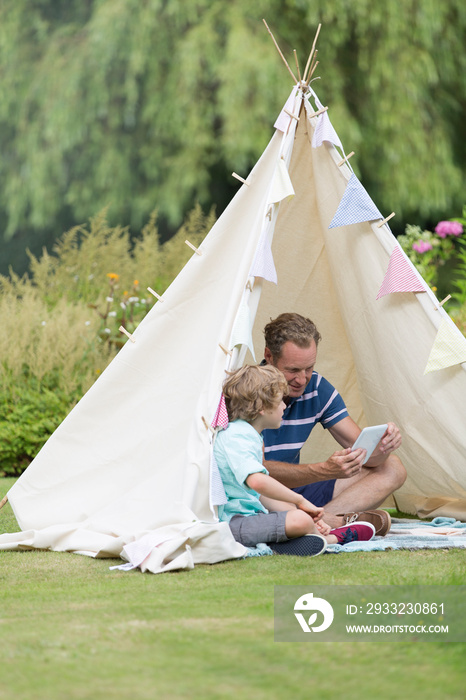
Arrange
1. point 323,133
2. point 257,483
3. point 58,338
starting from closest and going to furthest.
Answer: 1. point 257,483
2. point 323,133
3. point 58,338

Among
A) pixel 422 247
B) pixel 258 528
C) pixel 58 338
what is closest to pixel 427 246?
pixel 422 247

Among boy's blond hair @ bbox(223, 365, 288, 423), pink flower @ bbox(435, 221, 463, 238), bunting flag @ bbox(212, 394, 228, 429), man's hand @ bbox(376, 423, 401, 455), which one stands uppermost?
boy's blond hair @ bbox(223, 365, 288, 423)

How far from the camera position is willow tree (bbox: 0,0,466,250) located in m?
9.43

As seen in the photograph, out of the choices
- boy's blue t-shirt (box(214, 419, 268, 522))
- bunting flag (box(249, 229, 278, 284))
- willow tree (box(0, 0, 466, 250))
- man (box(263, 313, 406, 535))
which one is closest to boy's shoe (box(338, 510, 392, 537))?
man (box(263, 313, 406, 535))

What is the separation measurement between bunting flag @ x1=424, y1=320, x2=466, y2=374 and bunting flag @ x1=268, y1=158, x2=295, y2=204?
0.81 metres

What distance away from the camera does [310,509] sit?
10.4 ft

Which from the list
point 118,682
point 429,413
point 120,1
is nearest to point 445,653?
point 118,682

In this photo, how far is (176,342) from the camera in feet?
11.7

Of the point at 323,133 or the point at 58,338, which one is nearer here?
the point at 323,133

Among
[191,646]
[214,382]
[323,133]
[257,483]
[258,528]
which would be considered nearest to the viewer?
[191,646]

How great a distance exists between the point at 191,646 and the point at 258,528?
3.97ft

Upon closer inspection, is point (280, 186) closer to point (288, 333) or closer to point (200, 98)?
point (288, 333)

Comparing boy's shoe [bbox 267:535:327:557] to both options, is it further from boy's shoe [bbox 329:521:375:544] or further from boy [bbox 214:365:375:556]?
boy's shoe [bbox 329:521:375:544]

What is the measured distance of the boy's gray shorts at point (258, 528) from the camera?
311 centimetres
